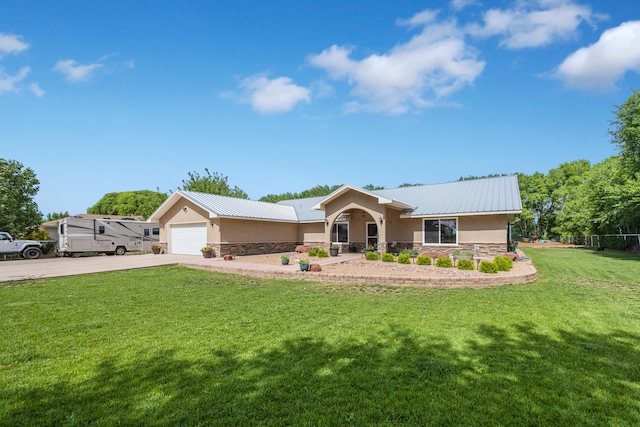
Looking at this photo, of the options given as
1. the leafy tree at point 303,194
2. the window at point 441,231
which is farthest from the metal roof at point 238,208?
the leafy tree at point 303,194

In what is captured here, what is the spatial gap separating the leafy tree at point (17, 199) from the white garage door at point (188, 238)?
1276 cm

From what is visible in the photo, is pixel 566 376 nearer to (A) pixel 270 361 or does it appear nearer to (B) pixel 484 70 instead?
(A) pixel 270 361

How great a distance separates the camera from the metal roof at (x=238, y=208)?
19.1 m

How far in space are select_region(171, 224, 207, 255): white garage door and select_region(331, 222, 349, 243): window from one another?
8.74m

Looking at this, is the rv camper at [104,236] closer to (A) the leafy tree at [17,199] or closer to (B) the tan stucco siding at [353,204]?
(A) the leafy tree at [17,199]

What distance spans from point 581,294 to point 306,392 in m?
8.73

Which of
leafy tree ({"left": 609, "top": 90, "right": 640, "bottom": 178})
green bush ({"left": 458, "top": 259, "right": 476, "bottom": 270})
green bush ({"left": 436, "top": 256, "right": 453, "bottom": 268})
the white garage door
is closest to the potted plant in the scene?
the white garage door

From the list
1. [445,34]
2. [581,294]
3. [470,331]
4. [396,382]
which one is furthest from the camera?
[445,34]

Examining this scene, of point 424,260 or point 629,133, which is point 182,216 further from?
point 629,133

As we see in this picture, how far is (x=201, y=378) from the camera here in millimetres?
3650

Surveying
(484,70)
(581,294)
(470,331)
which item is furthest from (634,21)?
(470,331)

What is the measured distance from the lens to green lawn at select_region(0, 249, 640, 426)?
3010 millimetres

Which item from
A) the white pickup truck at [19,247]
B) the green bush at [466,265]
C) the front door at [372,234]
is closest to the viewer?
the green bush at [466,265]

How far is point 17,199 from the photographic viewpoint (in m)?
24.5
